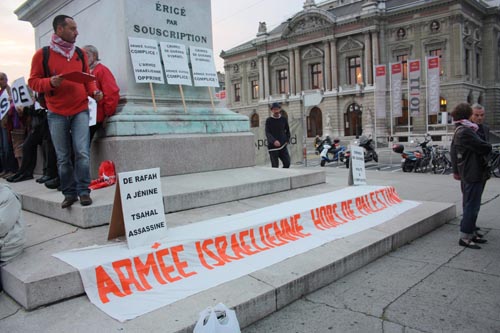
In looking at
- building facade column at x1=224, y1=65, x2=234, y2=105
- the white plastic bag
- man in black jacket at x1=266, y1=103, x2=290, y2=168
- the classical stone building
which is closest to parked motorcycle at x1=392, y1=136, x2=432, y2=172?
man in black jacket at x1=266, y1=103, x2=290, y2=168

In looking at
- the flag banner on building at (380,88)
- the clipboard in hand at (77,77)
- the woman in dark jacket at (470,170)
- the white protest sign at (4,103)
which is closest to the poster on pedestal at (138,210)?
the clipboard in hand at (77,77)

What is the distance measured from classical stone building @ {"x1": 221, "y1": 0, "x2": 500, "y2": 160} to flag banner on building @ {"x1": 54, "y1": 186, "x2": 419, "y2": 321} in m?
31.3

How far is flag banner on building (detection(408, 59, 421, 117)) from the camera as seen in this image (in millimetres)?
23609

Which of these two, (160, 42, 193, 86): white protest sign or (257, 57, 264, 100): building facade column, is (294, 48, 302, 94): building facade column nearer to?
(257, 57, 264, 100): building facade column

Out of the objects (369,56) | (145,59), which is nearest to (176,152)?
(145,59)

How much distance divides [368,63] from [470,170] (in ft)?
142

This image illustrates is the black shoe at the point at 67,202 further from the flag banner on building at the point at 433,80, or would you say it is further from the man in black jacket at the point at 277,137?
the flag banner on building at the point at 433,80

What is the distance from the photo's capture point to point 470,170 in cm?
440

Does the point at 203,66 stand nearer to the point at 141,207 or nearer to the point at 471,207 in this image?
the point at 141,207

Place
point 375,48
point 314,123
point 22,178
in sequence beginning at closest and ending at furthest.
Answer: point 22,178
point 375,48
point 314,123

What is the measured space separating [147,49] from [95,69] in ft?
2.59

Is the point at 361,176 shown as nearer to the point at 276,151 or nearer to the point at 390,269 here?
the point at 276,151

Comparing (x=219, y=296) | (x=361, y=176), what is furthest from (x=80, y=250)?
(x=361, y=176)

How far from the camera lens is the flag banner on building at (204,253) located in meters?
2.79
